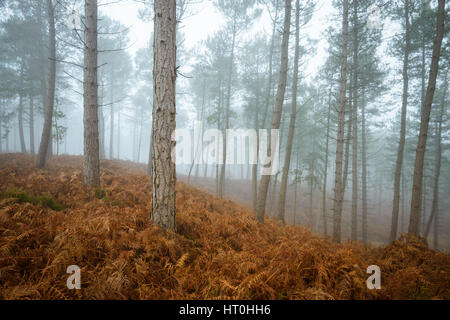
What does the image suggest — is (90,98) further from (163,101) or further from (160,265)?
(160,265)

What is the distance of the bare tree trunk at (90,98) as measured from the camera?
6.03 metres

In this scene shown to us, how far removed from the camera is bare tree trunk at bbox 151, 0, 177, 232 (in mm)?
3654

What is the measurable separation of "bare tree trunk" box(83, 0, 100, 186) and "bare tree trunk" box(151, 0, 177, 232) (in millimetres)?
3763

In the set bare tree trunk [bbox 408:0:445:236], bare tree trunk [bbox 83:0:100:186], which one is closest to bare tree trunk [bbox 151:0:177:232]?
bare tree trunk [bbox 83:0:100:186]

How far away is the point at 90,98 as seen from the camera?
6027 mm

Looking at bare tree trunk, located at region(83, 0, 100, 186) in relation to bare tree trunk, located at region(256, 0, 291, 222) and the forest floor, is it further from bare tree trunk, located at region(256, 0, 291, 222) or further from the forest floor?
bare tree trunk, located at region(256, 0, 291, 222)

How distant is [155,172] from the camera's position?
3785 millimetres

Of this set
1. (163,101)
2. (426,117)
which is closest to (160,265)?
(163,101)

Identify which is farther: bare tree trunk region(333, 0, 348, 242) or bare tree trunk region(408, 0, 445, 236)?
bare tree trunk region(333, 0, 348, 242)

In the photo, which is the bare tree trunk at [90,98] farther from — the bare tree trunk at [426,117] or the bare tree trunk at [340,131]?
the bare tree trunk at [426,117]

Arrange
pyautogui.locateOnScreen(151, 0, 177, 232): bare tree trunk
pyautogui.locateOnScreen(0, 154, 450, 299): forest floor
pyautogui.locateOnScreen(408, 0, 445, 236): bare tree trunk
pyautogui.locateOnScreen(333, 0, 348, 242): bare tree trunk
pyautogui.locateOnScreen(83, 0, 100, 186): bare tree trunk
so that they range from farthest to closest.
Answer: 1. pyautogui.locateOnScreen(333, 0, 348, 242): bare tree trunk
2. pyautogui.locateOnScreen(408, 0, 445, 236): bare tree trunk
3. pyautogui.locateOnScreen(83, 0, 100, 186): bare tree trunk
4. pyautogui.locateOnScreen(151, 0, 177, 232): bare tree trunk
5. pyautogui.locateOnScreen(0, 154, 450, 299): forest floor

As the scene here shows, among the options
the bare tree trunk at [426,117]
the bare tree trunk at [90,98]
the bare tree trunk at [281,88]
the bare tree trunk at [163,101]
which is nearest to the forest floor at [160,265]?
the bare tree trunk at [163,101]

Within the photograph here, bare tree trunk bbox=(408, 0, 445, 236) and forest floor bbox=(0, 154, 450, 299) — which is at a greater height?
bare tree trunk bbox=(408, 0, 445, 236)
